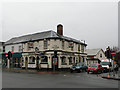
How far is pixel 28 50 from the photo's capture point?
30.5m

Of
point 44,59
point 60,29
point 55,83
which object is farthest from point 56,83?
point 60,29

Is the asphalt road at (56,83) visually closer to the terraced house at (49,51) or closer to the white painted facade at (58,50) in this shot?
the terraced house at (49,51)

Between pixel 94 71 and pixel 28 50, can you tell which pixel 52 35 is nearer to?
pixel 28 50

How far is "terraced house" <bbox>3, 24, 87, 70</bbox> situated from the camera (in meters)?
26.6

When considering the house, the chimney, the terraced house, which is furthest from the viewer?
the house

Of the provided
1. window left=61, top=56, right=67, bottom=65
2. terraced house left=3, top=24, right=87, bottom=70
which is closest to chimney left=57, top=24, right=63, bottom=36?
terraced house left=3, top=24, right=87, bottom=70

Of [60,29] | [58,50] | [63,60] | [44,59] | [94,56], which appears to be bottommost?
[94,56]

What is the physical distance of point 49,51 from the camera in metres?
26.7

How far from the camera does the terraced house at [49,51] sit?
26609 millimetres

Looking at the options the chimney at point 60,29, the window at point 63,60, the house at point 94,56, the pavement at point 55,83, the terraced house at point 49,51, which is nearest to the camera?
the pavement at point 55,83

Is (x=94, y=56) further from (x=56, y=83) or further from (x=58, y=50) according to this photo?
(x=56, y=83)

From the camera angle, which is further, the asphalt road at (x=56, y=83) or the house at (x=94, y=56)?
the house at (x=94, y=56)

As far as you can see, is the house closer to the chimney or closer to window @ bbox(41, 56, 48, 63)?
the chimney

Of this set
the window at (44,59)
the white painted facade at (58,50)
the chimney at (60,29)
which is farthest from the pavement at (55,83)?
the chimney at (60,29)
